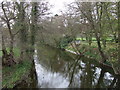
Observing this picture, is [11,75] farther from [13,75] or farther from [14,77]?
[14,77]

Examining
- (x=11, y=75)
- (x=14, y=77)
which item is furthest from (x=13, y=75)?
(x=14, y=77)

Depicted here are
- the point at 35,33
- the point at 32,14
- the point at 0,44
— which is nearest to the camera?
the point at 0,44

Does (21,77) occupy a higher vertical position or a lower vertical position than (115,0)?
lower

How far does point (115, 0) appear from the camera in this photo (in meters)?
6.68

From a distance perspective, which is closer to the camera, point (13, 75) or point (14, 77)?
point (14, 77)

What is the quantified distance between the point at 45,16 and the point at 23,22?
235cm

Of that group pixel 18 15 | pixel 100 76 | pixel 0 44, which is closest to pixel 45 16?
pixel 18 15

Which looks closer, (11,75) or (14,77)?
(14,77)

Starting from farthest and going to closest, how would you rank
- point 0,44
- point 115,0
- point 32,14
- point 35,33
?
point 35,33 < point 32,14 < point 115,0 < point 0,44

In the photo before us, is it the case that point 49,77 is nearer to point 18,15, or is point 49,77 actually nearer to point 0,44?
point 0,44

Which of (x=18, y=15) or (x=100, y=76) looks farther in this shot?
(x=100, y=76)

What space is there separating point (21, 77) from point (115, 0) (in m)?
7.74

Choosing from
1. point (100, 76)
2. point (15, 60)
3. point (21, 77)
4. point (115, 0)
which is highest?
point (115, 0)

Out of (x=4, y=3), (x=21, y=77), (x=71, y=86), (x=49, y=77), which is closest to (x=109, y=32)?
(x=71, y=86)
